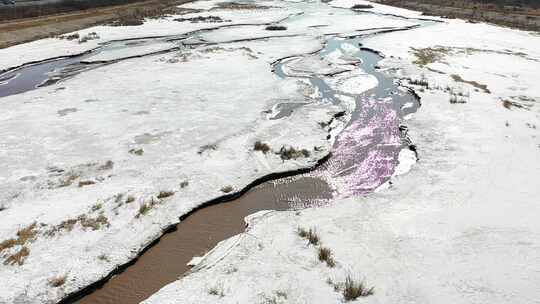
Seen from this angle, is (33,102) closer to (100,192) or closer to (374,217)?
(100,192)

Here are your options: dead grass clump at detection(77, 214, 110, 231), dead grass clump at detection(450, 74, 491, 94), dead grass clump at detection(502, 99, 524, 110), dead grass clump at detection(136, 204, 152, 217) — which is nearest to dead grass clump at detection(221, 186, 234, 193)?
dead grass clump at detection(136, 204, 152, 217)

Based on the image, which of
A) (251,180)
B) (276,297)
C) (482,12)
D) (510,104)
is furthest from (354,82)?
(482,12)

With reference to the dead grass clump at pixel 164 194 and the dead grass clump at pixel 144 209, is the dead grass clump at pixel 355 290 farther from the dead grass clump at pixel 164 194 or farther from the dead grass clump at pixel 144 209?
the dead grass clump at pixel 164 194

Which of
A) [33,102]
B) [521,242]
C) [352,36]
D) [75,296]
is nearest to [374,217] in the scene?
[521,242]

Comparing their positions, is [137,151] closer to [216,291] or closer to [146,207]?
[146,207]

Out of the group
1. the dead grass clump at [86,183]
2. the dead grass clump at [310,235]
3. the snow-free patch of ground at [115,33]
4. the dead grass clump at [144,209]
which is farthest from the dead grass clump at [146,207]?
the snow-free patch of ground at [115,33]

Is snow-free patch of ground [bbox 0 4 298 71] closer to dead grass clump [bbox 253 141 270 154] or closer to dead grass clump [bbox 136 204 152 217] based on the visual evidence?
dead grass clump [bbox 253 141 270 154]
